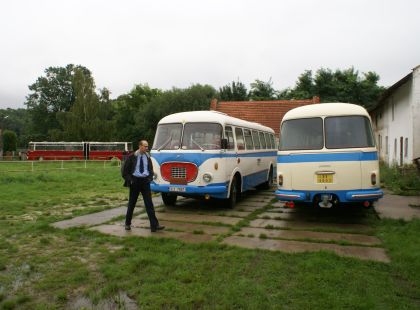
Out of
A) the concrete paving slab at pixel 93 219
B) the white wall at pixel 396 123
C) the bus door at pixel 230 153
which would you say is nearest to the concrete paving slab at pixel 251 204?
the bus door at pixel 230 153

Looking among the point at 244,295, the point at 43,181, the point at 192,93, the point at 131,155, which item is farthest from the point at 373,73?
the point at 244,295

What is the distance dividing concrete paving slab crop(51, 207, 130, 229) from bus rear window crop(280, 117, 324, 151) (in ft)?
14.9

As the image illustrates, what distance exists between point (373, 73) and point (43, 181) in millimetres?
36972

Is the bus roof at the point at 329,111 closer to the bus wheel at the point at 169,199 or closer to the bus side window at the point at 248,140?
the bus side window at the point at 248,140

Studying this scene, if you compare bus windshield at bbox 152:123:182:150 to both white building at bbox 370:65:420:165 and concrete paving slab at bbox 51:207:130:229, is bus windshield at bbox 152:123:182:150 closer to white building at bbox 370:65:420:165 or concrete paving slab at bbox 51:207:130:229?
concrete paving slab at bbox 51:207:130:229

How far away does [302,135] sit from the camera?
9.56m

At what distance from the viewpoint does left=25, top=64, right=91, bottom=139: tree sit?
256 ft

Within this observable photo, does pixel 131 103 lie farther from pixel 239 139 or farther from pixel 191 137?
pixel 191 137

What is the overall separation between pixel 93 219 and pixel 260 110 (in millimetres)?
18365

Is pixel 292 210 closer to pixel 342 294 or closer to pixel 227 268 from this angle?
pixel 227 268

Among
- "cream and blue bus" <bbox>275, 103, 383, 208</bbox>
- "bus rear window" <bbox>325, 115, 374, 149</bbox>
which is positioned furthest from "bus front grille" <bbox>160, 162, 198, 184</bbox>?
"bus rear window" <bbox>325, 115, 374, 149</bbox>

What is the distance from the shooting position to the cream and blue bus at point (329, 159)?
28.9 feet

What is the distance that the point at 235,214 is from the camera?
417 inches

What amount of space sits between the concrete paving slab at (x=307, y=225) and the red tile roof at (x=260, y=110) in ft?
54.1
